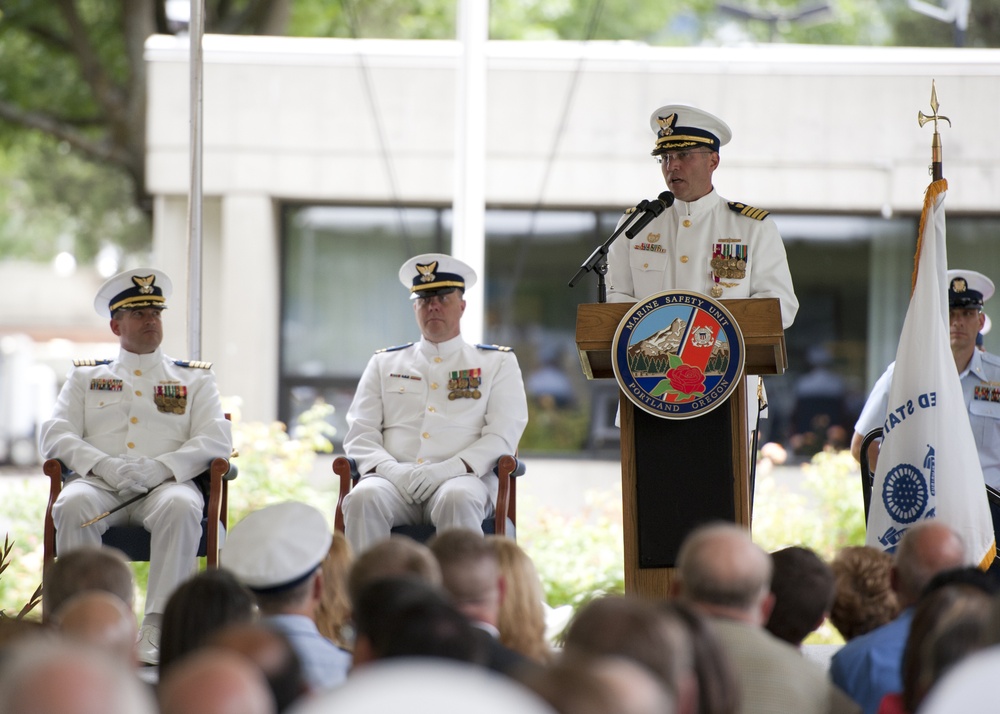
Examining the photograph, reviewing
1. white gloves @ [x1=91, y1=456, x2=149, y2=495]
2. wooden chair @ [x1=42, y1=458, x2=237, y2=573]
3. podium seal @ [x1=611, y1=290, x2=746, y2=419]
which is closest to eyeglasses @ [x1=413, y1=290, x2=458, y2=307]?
wooden chair @ [x1=42, y1=458, x2=237, y2=573]

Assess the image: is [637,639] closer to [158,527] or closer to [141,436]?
[158,527]

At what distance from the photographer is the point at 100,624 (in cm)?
235

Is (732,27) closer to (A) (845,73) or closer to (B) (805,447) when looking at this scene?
(A) (845,73)

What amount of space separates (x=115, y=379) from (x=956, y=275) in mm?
3443

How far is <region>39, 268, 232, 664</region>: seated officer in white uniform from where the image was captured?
484 cm

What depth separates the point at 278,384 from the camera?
8.95 metres

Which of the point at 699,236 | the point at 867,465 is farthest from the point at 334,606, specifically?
the point at 867,465

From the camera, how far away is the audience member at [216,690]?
161 cm


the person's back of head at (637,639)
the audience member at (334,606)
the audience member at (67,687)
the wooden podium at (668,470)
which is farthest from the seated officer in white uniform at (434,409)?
the audience member at (67,687)

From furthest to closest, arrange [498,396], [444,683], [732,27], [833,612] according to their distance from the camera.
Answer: [732,27] < [498,396] < [833,612] < [444,683]

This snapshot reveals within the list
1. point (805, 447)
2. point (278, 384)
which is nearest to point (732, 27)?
point (805, 447)

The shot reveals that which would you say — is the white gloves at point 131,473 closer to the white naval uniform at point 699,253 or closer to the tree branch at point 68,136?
the white naval uniform at point 699,253

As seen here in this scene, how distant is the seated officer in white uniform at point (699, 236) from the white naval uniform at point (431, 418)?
0.83m

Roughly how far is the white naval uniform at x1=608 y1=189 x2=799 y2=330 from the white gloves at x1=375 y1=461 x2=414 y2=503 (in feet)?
3.46
